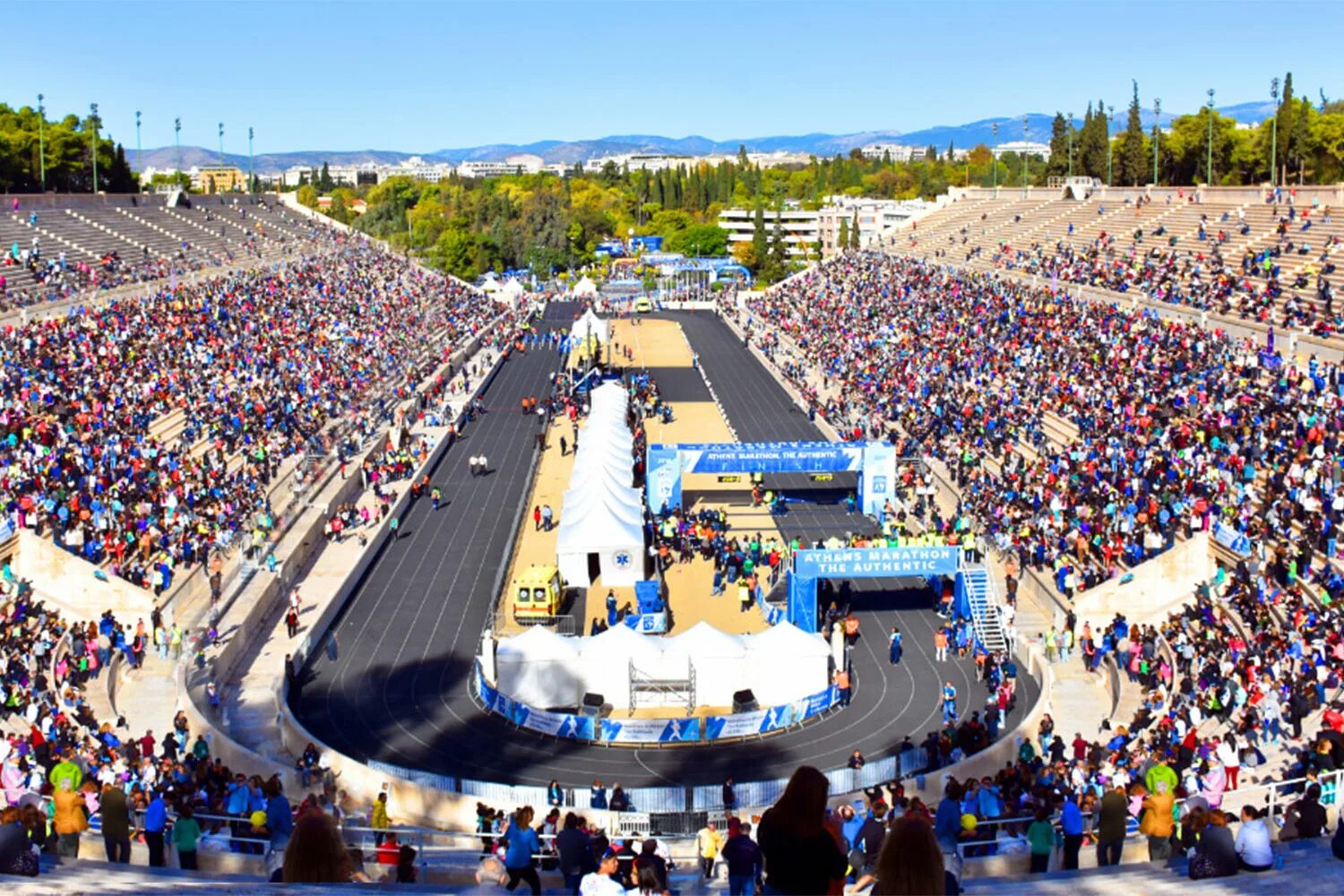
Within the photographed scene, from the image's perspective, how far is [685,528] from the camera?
107 ft

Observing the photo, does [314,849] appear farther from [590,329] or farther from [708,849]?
[590,329]

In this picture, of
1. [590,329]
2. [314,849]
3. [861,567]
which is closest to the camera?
[314,849]

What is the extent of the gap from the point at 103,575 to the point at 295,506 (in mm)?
6931

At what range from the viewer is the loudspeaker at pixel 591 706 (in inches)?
845

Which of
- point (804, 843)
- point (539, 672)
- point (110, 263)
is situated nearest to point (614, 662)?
point (539, 672)

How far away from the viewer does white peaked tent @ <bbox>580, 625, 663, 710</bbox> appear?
21828 mm

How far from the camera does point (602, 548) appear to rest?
94.8 ft

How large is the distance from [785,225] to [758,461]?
125136mm

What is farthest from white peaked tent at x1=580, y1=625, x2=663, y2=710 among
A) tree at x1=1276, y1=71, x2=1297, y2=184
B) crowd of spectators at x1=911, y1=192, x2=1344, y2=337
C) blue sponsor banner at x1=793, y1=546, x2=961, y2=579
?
tree at x1=1276, y1=71, x2=1297, y2=184

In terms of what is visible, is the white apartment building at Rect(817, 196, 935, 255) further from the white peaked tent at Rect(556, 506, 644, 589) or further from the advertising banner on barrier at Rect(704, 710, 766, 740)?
the advertising banner on barrier at Rect(704, 710, 766, 740)

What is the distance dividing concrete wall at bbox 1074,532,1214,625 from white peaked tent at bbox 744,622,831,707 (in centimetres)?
668

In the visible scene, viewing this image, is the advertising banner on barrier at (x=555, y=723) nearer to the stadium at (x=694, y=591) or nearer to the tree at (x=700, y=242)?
the stadium at (x=694, y=591)

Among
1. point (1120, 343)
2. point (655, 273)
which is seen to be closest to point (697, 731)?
point (1120, 343)

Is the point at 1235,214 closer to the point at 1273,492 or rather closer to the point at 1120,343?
the point at 1120,343
